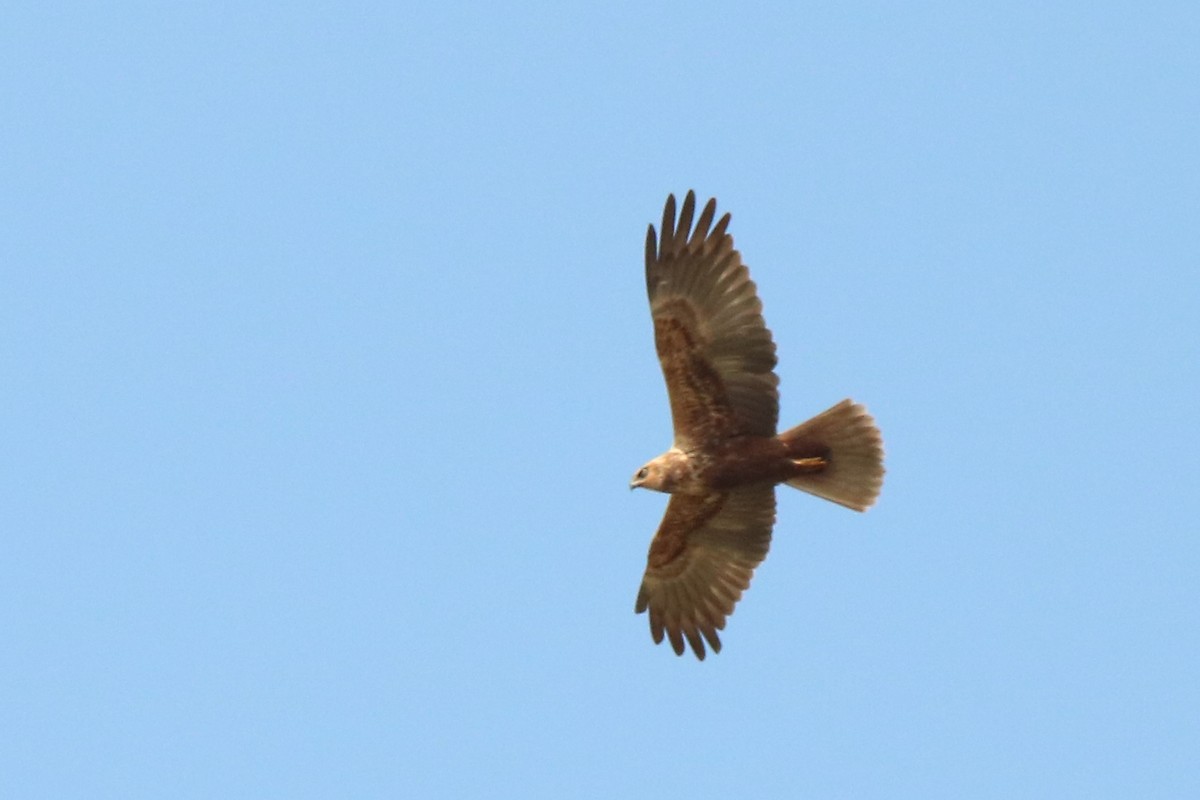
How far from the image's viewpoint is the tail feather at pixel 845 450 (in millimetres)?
15055

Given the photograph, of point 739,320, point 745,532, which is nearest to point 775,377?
point 739,320

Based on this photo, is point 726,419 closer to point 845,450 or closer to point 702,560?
point 845,450

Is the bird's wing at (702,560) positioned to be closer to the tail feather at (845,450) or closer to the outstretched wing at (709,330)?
the tail feather at (845,450)

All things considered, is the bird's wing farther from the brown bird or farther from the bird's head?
the bird's head

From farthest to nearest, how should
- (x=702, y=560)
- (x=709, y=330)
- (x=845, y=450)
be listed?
(x=702, y=560) < (x=845, y=450) < (x=709, y=330)

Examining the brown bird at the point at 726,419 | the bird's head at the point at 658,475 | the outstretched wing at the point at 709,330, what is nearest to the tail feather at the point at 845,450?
the brown bird at the point at 726,419

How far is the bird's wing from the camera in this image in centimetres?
1563

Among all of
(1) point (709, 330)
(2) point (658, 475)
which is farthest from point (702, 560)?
(1) point (709, 330)

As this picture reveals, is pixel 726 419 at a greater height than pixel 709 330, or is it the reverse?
pixel 709 330

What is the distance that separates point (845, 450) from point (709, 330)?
140 cm

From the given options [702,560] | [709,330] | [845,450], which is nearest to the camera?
[709,330]

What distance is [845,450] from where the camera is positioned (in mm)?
15109

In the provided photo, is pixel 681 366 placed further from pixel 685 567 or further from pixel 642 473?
pixel 685 567

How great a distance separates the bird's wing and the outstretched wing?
0.80 m
